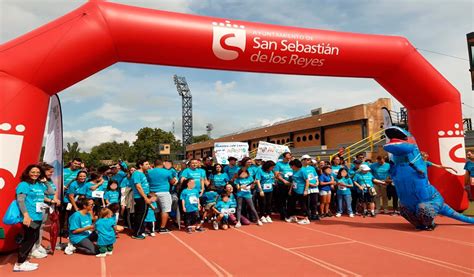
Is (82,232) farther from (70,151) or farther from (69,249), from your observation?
(70,151)

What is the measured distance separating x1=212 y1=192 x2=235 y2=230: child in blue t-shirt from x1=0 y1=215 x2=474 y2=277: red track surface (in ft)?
1.12

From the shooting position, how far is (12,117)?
4.84 m

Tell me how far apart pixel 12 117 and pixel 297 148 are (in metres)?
20.9

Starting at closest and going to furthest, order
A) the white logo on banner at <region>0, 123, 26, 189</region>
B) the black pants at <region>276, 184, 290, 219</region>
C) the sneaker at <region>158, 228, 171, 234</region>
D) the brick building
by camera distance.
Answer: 1. the white logo on banner at <region>0, 123, 26, 189</region>
2. the sneaker at <region>158, 228, 171, 234</region>
3. the black pants at <region>276, 184, 290, 219</region>
4. the brick building

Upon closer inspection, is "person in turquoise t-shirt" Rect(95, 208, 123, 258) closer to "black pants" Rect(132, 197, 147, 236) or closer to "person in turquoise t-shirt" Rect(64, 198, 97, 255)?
"person in turquoise t-shirt" Rect(64, 198, 97, 255)

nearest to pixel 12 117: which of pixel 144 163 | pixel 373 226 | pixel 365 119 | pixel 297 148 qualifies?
pixel 144 163

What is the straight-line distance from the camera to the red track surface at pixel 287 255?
4.08 meters

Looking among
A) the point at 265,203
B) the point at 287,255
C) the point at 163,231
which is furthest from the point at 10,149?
the point at 265,203

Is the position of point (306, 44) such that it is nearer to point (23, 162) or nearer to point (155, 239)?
point (155, 239)

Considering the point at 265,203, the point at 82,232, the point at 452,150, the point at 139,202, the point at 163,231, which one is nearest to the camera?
the point at 82,232

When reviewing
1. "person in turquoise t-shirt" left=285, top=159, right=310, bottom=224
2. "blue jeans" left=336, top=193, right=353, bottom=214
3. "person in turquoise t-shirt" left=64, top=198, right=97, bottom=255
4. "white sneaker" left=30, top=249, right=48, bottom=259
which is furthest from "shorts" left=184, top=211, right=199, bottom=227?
"blue jeans" left=336, top=193, right=353, bottom=214

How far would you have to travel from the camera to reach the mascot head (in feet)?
20.0

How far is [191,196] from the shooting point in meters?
6.82

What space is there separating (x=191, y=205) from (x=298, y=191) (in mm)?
2548
